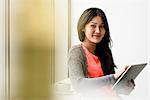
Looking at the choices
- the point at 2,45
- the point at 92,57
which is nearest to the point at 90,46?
the point at 92,57

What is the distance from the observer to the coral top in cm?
59

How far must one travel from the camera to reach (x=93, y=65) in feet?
1.95

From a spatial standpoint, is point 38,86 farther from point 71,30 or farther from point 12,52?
point 71,30

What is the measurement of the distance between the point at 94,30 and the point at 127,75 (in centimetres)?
12

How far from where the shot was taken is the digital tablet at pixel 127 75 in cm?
58

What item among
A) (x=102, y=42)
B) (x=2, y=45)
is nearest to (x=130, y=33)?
(x=102, y=42)

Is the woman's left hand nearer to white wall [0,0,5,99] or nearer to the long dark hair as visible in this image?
the long dark hair

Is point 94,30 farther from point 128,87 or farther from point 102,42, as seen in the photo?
point 128,87

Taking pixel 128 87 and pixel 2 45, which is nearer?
pixel 2 45

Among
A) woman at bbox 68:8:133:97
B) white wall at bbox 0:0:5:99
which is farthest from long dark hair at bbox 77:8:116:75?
white wall at bbox 0:0:5:99

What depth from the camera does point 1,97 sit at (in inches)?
18.9

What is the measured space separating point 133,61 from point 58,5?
0.67 ft

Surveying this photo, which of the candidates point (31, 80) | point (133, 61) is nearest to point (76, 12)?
point (133, 61)

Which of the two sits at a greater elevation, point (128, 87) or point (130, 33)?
point (130, 33)
